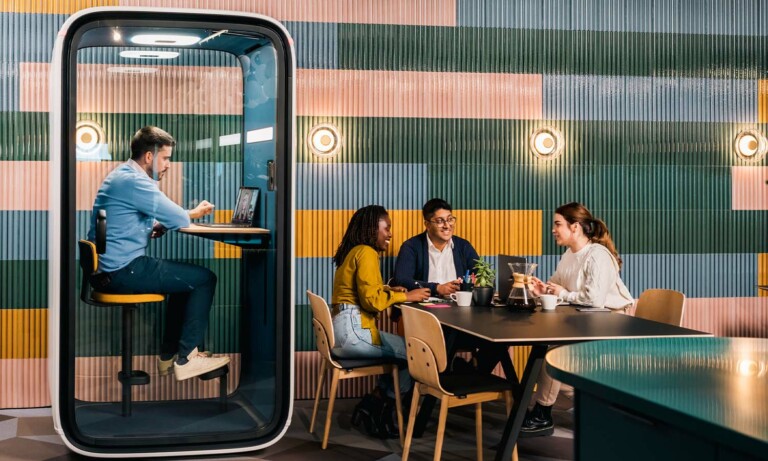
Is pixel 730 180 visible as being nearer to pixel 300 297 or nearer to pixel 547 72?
pixel 547 72

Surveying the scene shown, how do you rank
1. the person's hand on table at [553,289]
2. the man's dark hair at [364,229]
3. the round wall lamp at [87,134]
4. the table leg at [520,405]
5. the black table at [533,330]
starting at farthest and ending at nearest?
the person's hand on table at [553,289] → the man's dark hair at [364,229] → the round wall lamp at [87,134] → the table leg at [520,405] → the black table at [533,330]

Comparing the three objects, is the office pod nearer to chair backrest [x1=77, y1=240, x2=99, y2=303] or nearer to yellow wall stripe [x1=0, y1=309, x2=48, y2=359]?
chair backrest [x1=77, y1=240, x2=99, y2=303]

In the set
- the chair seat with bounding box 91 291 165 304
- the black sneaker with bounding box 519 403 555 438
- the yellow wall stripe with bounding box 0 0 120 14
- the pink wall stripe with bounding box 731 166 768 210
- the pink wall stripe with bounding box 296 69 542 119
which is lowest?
the black sneaker with bounding box 519 403 555 438

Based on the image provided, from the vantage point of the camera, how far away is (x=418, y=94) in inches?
247

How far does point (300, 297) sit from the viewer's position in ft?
20.3

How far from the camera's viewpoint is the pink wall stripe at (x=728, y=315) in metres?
6.63

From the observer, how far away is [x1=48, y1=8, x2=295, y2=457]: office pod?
178 inches

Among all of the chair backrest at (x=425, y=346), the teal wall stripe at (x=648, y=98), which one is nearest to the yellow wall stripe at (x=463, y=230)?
the teal wall stripe at (x=648, y=98)

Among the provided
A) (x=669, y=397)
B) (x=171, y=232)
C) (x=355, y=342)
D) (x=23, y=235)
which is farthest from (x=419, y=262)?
(x=669, y=397)

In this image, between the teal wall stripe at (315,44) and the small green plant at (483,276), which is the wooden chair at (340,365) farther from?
the teal wall stripe at (315,44)

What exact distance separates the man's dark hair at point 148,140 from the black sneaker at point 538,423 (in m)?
2.71

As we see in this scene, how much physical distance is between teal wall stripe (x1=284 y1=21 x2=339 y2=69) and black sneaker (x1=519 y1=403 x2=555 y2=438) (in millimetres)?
2868

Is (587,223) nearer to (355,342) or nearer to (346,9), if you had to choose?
(355,342)

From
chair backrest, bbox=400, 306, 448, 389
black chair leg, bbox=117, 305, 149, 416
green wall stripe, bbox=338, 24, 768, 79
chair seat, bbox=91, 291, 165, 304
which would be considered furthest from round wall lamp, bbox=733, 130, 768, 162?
black chair leg, bbox=117, 305, 149, 416
